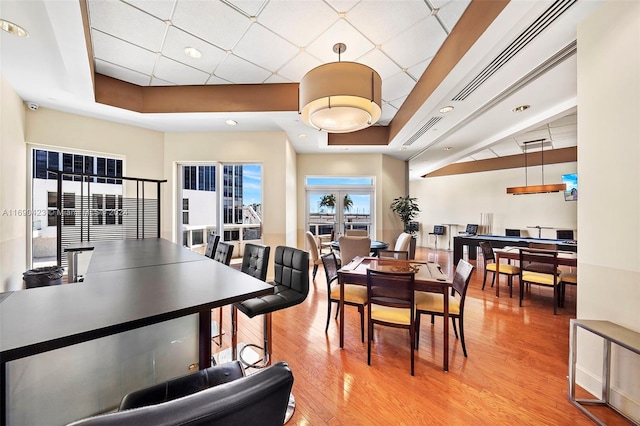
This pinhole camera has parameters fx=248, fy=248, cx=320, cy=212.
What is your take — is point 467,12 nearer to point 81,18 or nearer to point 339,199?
point 81,18

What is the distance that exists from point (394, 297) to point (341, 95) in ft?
5.44

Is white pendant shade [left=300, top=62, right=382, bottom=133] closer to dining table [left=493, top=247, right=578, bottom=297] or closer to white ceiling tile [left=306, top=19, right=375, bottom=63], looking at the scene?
white ceiling tile [left=306, top=19, right=375, bottom=63]

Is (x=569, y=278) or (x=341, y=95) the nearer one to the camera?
(x=341, y=95)

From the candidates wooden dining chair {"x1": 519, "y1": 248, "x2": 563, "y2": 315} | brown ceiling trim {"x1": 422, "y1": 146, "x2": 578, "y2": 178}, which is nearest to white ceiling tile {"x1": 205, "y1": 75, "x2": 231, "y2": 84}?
wooden dining chair {"x1": 519, "y1": 248, "x2": 563, "y2": 315}

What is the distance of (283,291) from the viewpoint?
2.18 metres

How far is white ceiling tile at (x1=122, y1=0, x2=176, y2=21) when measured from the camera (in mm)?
2057

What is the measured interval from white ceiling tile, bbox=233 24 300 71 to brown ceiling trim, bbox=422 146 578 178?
288 inches

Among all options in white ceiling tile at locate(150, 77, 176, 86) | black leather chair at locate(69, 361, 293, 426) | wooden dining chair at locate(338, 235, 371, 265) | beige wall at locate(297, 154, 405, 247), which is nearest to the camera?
black leather chair at locate(69, 361, 293, 426)

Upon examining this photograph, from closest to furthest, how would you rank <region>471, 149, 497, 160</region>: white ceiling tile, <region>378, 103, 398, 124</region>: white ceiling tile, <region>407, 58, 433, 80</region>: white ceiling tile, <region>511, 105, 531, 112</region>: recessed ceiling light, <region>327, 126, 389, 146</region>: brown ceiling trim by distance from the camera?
1. <region>407, 58, 433, 80</region>: white ceiling tile
2. <region>511, 105, 531, 112</region>: recessed ceiling light
3. <region>378, 103, 398, 124</region>: white ceiling tile
4. <region>327, 126, 389, 146</region>: brown ceiling trim
5. <region>471, 149, 497, 160</region>: white ceiling tile

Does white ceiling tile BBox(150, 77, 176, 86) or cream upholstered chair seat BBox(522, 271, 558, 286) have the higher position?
white ceiling tile BBox(150, 77, 176, 86)

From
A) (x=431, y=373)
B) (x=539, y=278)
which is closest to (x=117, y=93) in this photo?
(x=431, y=373)

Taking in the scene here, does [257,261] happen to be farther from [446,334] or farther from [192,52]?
[192,52]

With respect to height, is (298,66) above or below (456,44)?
above

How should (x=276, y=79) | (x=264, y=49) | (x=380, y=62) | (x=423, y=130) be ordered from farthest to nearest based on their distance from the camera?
(x=423, y=130), (x=276, y=79), (x=380, y=62), (x=264, y=49)
